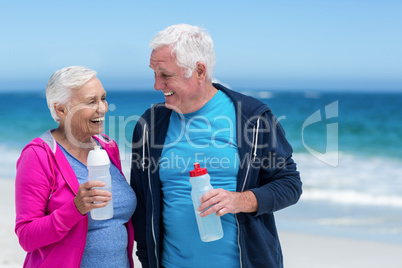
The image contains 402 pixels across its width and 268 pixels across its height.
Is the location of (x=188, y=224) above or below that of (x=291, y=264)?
above

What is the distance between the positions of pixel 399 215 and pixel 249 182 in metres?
4.69

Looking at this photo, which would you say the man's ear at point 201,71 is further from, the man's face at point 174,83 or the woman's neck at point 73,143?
the woman's neck at point 73,143

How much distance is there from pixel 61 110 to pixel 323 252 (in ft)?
11.0

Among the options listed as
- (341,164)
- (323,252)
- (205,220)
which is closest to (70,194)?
(205,220)

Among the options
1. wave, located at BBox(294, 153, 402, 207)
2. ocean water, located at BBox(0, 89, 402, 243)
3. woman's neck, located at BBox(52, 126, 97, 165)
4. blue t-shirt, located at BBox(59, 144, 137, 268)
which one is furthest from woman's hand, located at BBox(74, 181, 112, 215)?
wave, located at BBox(294, 153, 402, 207)

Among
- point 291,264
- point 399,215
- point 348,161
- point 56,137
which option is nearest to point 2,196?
point 291,264

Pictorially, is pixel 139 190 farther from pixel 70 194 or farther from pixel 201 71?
pixel 201 71

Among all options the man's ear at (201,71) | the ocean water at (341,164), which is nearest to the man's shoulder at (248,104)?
the man's ear at (201,71)

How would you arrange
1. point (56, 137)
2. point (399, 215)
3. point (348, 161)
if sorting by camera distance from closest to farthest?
point (56, 137), point (399, 215), point (348, 161)

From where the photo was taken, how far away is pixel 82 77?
2281mm

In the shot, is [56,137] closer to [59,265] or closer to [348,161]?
[59,265]

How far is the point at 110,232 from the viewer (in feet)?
7.56

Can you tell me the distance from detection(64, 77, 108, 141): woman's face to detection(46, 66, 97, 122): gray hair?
0.08 ft

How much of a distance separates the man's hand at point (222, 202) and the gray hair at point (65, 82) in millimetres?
833
